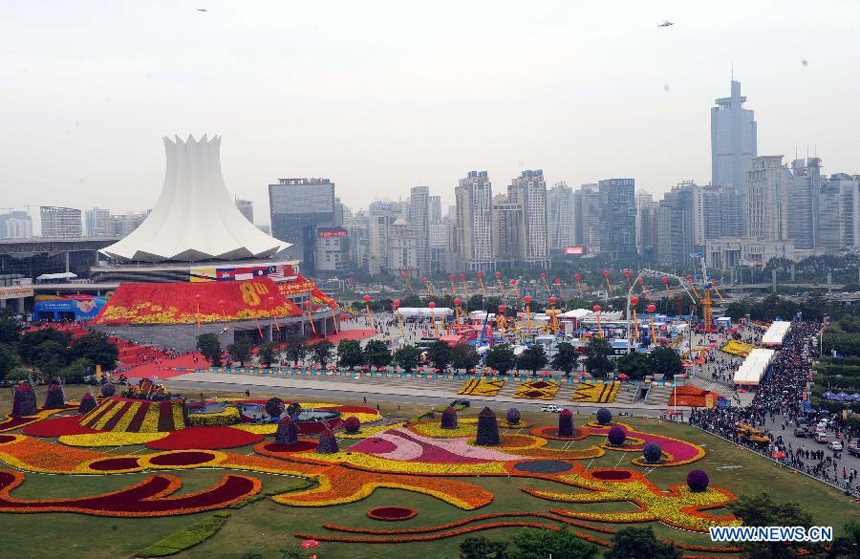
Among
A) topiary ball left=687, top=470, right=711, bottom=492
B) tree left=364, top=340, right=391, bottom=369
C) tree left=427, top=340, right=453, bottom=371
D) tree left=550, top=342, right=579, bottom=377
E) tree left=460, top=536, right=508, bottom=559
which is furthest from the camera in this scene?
tree left=364, top=340, right=391, bottom=369

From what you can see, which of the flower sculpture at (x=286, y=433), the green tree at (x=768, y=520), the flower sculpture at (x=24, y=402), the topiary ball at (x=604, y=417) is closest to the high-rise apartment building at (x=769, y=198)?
the topiary ball at (x=604, y=417)

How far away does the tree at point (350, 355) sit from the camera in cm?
5778

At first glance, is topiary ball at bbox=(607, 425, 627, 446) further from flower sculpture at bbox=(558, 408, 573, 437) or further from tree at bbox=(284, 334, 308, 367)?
tree at bbox=(284, 334, 308, 367)

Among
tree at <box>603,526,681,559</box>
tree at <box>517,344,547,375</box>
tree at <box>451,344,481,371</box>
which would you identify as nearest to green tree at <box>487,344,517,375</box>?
tree at <box>517,344,547,375</box>

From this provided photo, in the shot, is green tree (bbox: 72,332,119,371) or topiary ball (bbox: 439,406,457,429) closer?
topiary ball (bbox: 439,406,457,429)

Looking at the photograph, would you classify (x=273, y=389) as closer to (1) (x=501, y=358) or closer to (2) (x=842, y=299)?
(1) (x=501, y=358)

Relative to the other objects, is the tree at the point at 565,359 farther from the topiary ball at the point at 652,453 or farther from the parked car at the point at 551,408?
the topiary ball at the point at 652,453

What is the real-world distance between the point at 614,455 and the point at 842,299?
77.1m

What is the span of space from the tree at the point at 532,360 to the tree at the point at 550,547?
3107 centimetres

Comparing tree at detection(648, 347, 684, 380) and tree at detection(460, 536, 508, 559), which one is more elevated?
tree at detection(648, 347, 684, 380)

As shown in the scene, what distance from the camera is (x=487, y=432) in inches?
1433

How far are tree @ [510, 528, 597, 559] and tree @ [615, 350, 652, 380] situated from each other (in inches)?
1114

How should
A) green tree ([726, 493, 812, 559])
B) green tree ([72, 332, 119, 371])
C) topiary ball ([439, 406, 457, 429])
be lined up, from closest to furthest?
green tree ([726, 493, 812, 559])
topiary ball ([439, 406, 457, 429])
green tree ([72, 332, 119, 371])

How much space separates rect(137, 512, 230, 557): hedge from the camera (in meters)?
24.3
